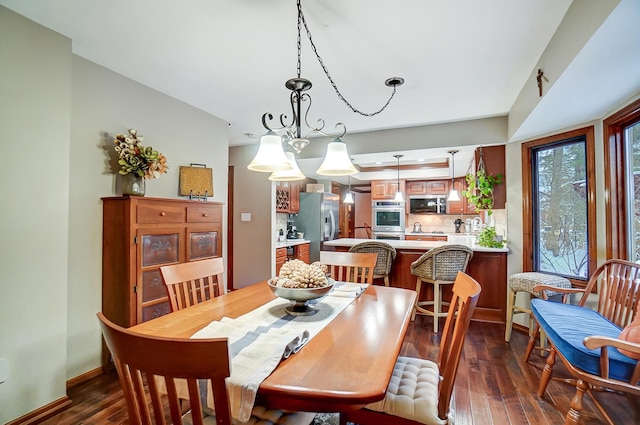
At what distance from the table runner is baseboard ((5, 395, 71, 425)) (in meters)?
1.47

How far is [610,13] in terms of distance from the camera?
1.27m

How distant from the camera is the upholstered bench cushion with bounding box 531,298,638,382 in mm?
1562

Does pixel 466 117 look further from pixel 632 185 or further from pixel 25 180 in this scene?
pixel 25 180

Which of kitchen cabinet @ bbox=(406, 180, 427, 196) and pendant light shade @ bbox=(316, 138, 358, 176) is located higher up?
kitchen cabinet @ bbox=(406, 180, 427, 196)

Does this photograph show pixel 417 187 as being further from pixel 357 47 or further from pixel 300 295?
pixel 300 295

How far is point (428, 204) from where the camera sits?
6461mm

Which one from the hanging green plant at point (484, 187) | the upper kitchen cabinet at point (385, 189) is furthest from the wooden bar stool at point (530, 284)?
the upper kitchen cabinet at point (385, 189)

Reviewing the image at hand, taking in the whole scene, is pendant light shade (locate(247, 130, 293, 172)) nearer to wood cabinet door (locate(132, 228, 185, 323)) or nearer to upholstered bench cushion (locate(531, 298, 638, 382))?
wood cabinet door (locate(132, 228, 185, 323))

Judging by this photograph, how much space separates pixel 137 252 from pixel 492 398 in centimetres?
269

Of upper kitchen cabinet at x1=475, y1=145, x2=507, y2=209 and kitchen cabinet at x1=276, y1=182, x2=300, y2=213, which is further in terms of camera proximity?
kitchen cabinet at x1=276, y1=182, x2=300, y2=213

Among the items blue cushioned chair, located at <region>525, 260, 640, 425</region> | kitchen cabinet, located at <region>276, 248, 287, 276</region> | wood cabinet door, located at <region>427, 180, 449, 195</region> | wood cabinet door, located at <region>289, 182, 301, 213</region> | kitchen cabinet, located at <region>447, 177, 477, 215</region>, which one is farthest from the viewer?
wood cabinet door, located at <region>427, 180, 449, 195</region>

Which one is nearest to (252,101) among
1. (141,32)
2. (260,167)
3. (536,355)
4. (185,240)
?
(141,32)

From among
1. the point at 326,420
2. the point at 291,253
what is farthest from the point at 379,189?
the point at 326,420

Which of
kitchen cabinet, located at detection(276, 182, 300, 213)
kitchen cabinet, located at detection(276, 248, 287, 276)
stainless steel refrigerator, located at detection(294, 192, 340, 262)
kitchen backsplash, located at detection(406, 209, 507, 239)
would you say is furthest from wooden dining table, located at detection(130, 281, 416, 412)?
kitchen backsplash, located at detection(406, 209, 507, 239)
